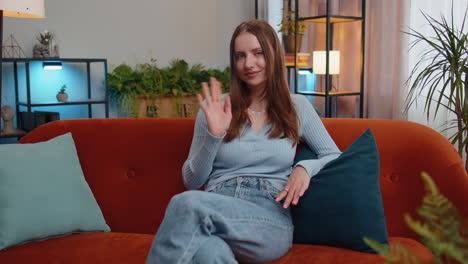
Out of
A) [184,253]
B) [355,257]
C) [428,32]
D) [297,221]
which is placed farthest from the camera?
[428,32]

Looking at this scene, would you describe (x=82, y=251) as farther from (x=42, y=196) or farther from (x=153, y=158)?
(x=153, y=158)

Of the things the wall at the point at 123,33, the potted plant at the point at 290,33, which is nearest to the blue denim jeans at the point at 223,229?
the potted plant at the point at 290,33

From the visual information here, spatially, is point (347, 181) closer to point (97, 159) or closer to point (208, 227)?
point (208, 227)

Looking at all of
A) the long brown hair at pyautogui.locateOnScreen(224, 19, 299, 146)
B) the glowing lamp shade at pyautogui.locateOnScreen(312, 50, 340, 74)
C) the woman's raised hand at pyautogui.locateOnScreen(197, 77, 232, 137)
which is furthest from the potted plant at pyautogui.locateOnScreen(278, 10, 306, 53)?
the woman's raised hand at pyautogui.locateOnScreen(197, 77, 232, 137)

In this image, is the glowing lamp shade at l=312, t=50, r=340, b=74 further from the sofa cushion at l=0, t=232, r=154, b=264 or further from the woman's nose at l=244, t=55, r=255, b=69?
the sofa cushion at l=0, t=232, r=154, b=264

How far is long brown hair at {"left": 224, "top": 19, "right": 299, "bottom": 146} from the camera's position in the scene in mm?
1699

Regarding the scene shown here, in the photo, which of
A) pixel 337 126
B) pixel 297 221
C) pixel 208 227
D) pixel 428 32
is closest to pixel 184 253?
pixel 208 227

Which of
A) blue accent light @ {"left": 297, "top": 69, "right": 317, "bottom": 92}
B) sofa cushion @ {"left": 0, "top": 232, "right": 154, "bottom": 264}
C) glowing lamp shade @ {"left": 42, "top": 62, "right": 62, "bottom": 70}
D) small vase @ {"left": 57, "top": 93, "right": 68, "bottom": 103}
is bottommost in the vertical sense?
sofa cushion @ {"left": 0, "top": 232, "right": 154, "bottom": 264}

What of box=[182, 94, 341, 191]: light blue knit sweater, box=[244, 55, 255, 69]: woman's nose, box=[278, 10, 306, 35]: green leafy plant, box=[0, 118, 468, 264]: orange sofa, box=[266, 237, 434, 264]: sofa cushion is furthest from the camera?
box=[278, 10, 306, 35]: green leafy plant

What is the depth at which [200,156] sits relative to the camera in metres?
1.60

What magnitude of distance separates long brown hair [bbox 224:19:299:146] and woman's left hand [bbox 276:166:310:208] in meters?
0.19

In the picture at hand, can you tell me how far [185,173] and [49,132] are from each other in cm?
64

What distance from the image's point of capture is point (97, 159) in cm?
188

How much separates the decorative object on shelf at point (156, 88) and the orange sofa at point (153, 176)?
2.96m
